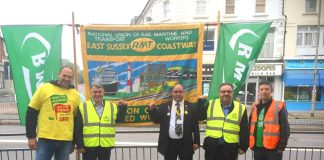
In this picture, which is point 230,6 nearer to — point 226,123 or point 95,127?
point 226,123

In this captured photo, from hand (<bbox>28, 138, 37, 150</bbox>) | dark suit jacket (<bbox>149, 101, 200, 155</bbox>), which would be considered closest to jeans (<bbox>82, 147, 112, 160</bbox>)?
hand (<bbox>28, 138, 37, 150</bbox>)

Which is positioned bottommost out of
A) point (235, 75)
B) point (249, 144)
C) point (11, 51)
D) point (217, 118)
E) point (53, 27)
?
point (249, 144)

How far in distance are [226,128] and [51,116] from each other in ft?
7.82

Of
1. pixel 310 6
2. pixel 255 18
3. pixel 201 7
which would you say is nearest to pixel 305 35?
pixel 310 6

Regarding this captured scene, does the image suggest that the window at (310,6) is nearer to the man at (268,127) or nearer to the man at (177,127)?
the man at (268,127)

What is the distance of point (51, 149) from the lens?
379 centimetres

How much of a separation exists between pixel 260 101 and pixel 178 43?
5.18 feet

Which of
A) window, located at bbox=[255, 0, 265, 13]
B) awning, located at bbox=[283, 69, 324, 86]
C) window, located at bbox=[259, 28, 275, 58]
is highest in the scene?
window, located at bbox=[255, 0, 265, 13]

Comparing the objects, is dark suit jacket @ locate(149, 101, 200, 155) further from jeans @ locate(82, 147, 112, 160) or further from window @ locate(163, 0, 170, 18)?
window @ locate(163, 0, 170, 18)

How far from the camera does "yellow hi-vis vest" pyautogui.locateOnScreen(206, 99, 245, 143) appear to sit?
383 cm

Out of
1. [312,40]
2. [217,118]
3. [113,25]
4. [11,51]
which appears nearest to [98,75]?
[113,25]

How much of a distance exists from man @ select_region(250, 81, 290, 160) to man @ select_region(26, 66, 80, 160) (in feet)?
8.44

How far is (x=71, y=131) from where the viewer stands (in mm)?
3775

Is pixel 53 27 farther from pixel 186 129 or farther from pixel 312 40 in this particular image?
pixel 312 40
